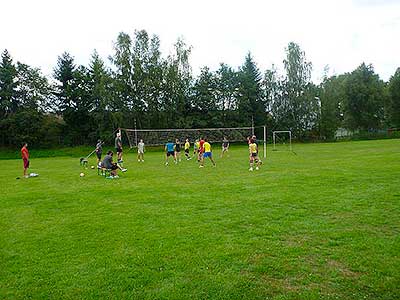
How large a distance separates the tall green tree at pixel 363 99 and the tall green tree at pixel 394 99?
1.70m

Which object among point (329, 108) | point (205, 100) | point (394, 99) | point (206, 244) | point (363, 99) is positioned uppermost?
point (394, 99)

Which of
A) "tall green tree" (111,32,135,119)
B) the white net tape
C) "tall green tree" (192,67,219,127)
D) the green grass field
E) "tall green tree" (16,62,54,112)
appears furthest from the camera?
"tall green tree" (192,67,219,127)

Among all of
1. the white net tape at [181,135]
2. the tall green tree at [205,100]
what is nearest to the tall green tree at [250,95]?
the tall green tree at [205,100]

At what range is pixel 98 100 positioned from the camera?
146 feet

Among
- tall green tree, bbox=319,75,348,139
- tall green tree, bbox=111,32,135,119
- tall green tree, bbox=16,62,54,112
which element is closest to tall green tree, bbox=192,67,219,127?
tall green tree, bbox=111,32,135,119

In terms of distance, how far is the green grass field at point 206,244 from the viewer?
4.09 meters

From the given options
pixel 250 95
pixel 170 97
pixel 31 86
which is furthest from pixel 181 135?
pixel 31 86

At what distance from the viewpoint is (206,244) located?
5523 millimetres

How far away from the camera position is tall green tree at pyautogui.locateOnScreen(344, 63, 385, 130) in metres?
53.3

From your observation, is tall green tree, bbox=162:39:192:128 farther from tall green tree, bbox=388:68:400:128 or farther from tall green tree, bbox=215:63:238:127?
tall green tree, bbox=388:68:400:128

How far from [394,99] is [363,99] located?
6.90m

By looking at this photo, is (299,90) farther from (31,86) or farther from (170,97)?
(31,86)

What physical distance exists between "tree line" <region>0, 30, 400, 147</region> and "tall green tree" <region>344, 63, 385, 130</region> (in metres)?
0.15

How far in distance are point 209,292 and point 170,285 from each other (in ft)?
1.69
